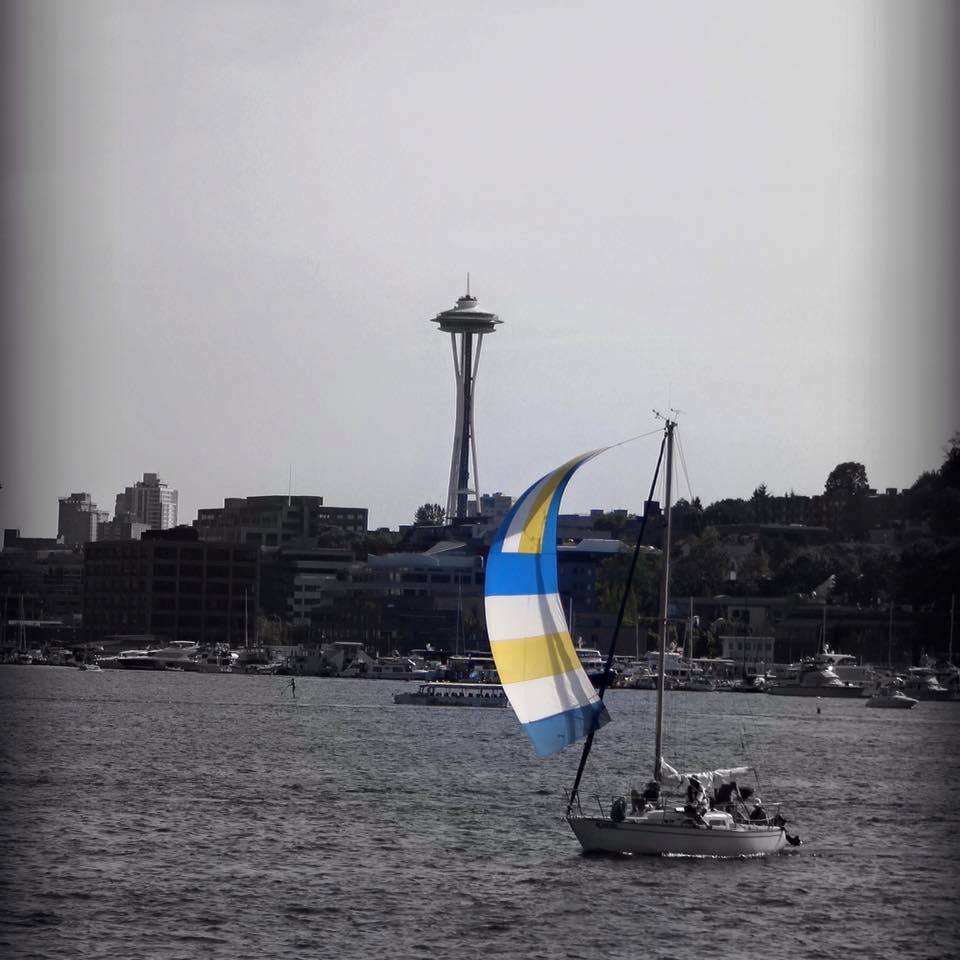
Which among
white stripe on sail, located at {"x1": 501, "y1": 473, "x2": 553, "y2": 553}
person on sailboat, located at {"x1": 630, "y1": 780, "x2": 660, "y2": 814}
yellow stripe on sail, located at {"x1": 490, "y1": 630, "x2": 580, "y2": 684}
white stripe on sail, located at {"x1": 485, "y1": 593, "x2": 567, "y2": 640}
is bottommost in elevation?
person on sailboat, located at {"x1": 630, "y1": 780, "x2": 660, "y2": 814}

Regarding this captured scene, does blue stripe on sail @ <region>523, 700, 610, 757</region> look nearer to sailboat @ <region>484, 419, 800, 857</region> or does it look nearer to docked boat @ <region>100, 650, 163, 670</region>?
sailboat @ <region>484, 419, 800, 857</region>

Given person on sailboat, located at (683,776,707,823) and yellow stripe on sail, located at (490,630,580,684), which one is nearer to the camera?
yellow stripe on sail, located at (490,630,580,684)

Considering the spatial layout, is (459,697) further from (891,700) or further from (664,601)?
(664,601)

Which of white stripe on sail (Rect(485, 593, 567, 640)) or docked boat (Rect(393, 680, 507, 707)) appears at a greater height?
white stripe on sail (Rect(485, 593, 567, 640))

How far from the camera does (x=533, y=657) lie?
43594 mm

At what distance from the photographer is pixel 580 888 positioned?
1640 inches

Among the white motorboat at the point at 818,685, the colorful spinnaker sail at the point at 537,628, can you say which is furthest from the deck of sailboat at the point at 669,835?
the white motorboat at the point at 818,685

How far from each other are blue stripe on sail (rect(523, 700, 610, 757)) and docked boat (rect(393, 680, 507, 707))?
79.0 m

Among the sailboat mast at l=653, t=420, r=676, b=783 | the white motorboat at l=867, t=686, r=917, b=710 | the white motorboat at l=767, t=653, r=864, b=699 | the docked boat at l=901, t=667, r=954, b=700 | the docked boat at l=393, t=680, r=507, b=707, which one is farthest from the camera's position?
the white motorboat at l=767, t=653, r=864, b=699

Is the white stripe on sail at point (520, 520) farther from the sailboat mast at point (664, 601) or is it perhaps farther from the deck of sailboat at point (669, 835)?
the deck of sailboat at point (669, 835)

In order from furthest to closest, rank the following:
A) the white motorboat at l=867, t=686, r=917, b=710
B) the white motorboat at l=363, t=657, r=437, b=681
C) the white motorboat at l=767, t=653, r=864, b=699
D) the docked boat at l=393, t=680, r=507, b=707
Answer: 1. the white motorboat at l=363, t=657, r=437, b=681
2. the white motorboat at l=767, t=653, r=864, b=699
3. the white motorboat at l=867, t=686, r=917, b=710
4. the docked boat at l=393, t=680, r=507, b=707

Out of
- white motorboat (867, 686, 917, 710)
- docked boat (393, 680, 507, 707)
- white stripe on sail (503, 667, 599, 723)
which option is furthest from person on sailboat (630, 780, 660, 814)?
white motorboat (867, 686, 917, 710)

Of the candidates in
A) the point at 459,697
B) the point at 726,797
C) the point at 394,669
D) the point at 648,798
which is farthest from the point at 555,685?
the point at 394,669

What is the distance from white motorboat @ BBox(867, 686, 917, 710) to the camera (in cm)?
13325
